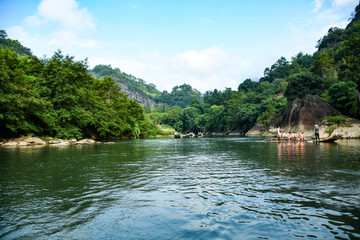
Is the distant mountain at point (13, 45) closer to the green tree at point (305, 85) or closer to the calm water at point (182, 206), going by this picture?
the green tree at point (305, 85)

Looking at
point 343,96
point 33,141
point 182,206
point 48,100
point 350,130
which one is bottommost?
point 182,206

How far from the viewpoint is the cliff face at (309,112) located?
5088 cm

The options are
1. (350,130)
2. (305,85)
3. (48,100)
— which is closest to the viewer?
(48,100)

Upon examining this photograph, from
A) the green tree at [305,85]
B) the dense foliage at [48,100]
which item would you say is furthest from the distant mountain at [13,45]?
the green tree at [305,85]

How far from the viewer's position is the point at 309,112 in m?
52.6

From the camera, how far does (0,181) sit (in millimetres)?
9055

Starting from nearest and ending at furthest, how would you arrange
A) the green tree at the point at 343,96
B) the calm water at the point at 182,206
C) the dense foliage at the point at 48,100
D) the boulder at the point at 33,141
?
the calm water at the point at 182,206 < the dense foliage at the point at 48,100 < the boulder at the point at 33,141 < the green tree at the point at 343,96

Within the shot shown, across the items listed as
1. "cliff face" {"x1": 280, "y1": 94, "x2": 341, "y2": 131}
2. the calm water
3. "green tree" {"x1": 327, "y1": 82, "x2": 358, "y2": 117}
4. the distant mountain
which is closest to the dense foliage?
the calm water

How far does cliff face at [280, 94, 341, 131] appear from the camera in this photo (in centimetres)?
5088

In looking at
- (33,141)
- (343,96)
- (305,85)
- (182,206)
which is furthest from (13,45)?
(182,206)

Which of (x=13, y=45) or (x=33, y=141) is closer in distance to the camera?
(x=33, y=141)

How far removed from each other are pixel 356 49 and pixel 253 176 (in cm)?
6187

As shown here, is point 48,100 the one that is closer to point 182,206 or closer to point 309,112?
point 182,206

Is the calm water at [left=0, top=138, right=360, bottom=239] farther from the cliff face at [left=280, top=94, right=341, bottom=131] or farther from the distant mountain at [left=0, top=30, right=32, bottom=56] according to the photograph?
the distant mountain at [left=0, top=30, right=32, bottom=56]
